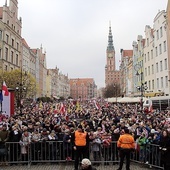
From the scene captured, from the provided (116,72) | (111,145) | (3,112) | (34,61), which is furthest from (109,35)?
(111,145)

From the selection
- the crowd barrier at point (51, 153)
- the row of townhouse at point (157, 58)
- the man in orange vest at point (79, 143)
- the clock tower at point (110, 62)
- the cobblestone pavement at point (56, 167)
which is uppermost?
the clock tower at point (110, 62)

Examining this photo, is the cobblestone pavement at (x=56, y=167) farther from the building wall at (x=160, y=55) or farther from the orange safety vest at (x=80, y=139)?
the building wall at (x=160, y=55)

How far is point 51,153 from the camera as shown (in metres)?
10.3

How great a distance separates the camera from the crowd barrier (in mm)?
9969

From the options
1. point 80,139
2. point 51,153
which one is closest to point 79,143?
point 80,139

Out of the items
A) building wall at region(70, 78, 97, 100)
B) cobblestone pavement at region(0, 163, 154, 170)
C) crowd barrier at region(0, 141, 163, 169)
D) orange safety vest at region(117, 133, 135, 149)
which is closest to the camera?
orange safety vest at region(117, 133, 135, 149)

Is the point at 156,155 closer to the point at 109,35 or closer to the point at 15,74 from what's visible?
the point at 15,74

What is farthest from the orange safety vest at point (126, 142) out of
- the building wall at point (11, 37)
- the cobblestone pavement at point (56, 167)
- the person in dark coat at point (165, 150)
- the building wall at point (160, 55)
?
the building wall at point (11, 37)

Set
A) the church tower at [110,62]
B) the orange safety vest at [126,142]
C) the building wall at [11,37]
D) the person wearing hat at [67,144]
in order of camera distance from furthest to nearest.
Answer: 1. the church tower at [110,62]
2. the building wall at [11,37]
3. the person wearing hat at [67,144]
4. the orange safety vest at [126,142]

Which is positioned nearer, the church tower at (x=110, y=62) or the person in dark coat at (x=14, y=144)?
the person in dark coat at (x=14, y=144)

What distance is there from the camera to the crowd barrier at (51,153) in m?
9.97

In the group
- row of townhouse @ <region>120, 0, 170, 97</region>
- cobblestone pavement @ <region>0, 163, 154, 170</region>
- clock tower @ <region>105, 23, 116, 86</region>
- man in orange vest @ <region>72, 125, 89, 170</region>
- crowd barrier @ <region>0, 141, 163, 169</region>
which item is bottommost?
cobblestone pavement @ <region>0, 163, 154, 170</region>

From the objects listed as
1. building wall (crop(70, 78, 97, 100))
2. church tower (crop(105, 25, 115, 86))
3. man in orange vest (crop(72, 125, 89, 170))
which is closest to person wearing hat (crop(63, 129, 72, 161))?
man in orange vest (crop(72, 125, 89, 170))

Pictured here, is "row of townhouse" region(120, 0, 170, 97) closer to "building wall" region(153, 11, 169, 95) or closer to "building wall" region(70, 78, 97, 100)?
"building wall" region(153, 11, 169, 95)
